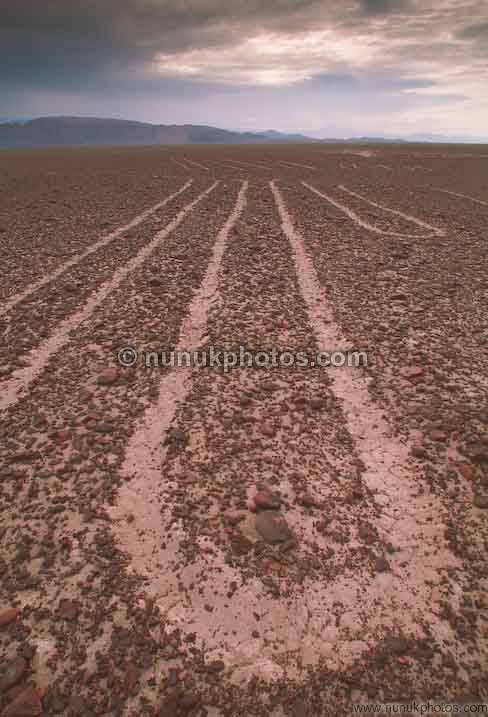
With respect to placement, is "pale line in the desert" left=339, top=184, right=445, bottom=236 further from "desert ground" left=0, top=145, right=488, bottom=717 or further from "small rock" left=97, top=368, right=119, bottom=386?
"small rock" left=97, top=368, right=119, bottom=386

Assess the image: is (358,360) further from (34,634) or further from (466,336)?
(34,634)

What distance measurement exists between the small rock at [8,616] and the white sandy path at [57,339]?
7.81 feet

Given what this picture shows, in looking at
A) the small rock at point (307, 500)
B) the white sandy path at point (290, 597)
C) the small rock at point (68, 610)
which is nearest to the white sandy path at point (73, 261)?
the white sandy path at point (290, 597)

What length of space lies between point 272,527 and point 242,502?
1.08 feet

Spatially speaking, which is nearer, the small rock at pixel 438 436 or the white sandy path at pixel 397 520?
the white sandy path at pixel 397 520

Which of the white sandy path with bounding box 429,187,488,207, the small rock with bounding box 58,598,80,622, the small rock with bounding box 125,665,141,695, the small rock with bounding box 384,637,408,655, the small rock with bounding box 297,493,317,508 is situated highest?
the white sandy path with bounding box 429,187,488,207

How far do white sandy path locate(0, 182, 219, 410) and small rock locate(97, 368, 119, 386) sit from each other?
32.9 inches

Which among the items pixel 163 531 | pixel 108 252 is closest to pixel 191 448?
pixel 163 531

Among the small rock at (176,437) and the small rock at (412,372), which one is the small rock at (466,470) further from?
the small rock at (176,437)

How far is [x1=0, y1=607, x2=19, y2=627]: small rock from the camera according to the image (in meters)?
2.44

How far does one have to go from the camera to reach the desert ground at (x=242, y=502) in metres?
2.28

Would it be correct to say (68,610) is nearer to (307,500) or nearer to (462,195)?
(307,500)

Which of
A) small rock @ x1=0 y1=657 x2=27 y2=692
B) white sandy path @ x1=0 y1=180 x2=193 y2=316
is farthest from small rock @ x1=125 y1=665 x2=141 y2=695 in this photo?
white sandy path @ x1=0 y1=180 x2=193 y2=316

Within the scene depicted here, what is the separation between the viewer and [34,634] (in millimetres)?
2406
